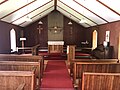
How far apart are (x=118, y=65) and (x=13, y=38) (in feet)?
24.4

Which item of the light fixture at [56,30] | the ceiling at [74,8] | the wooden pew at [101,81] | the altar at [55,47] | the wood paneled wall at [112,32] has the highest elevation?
the ceiling at [74,8]

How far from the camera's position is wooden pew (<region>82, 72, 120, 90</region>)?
312 cm

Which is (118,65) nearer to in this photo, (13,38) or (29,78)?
(29,78)

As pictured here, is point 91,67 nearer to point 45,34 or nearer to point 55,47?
point 55,47

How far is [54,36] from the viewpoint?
1354cm

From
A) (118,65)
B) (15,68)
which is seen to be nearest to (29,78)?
(15,68)

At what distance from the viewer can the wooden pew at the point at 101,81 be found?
3.12 m

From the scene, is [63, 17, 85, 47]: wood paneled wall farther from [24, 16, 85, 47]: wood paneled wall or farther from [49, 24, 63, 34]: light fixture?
[49, 24, 63, 34]: light fixture

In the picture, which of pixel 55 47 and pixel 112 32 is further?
pixel 55 47

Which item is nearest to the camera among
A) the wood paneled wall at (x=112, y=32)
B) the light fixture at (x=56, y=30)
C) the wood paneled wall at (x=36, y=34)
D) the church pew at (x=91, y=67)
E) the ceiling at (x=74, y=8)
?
the church pew at (x=91, y=67)

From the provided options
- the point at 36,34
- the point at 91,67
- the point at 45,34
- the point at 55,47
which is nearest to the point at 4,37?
the point at 55,47

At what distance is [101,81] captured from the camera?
316cm

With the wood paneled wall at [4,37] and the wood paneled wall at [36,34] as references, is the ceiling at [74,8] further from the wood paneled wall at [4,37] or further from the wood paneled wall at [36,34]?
the wood paneled wall at [36,34]

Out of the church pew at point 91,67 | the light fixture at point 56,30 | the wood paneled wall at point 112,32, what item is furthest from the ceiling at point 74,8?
the light fixture at point 56,30
